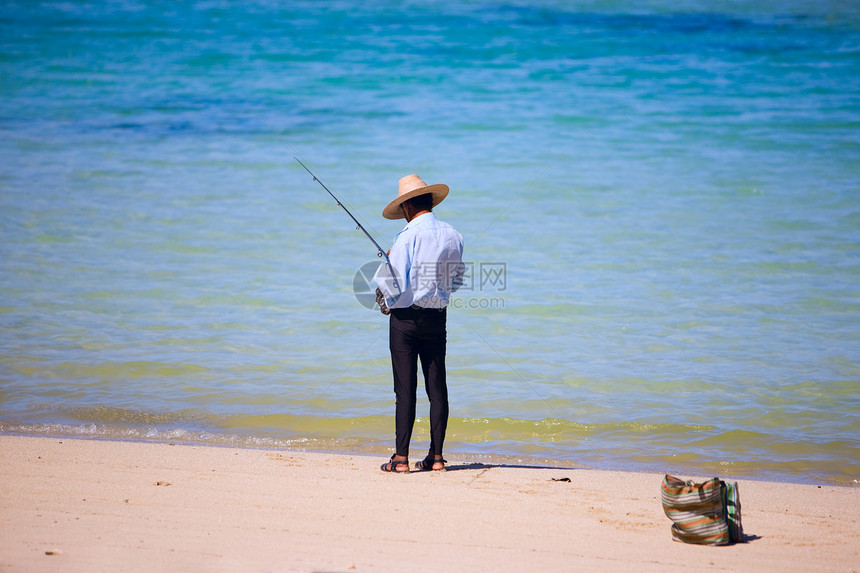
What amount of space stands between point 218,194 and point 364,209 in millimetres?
2223

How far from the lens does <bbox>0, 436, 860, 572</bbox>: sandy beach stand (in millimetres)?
2891

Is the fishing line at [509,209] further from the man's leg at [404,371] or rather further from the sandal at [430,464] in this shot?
the man's leg at [404,371]

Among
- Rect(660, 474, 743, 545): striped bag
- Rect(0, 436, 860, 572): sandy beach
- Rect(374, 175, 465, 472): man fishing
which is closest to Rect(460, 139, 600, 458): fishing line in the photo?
Rect(0, 436, 860, 572): sandy beach

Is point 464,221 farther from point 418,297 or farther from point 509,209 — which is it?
point 418,297

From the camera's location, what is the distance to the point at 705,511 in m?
3.07

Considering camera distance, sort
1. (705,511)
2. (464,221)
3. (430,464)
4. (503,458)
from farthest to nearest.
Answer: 1. (464,221)
2. (503,458)
3. (430,464)
4. (705,511)

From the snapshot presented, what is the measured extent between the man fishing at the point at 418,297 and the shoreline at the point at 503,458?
1.66 feet

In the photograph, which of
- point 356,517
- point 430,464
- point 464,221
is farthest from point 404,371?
point 464,221

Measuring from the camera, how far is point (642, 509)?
138 inches

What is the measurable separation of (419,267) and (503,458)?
132cm

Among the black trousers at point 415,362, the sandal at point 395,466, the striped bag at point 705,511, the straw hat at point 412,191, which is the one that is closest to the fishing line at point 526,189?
the straw hat at point 412,191

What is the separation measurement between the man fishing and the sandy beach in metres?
0.26

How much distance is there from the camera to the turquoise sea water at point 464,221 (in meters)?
5.32

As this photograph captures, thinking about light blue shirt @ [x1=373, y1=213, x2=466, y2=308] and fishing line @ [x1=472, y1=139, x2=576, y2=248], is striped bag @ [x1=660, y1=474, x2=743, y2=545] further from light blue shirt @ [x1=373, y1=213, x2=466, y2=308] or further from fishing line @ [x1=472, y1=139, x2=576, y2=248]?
fishing line @ [x1=472, y1=139, x2=576, y2=248]
